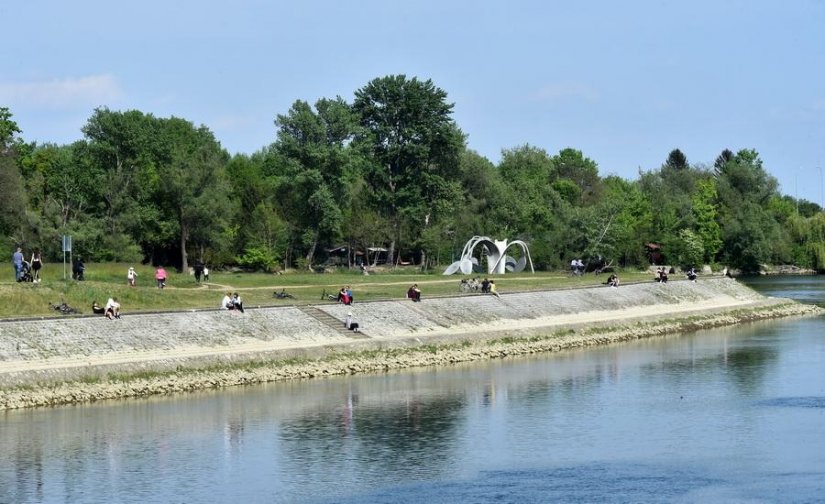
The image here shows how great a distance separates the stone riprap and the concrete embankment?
0.24ft

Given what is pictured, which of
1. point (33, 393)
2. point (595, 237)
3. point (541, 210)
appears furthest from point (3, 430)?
point (541, 210)

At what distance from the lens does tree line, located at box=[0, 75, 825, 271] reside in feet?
338

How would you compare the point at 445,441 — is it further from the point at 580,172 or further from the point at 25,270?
the point at 580,172

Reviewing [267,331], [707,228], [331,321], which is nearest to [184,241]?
[331,321]

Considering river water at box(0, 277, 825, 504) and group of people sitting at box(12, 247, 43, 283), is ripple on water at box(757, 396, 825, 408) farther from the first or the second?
group of people sitting at box(12, 247, 43, 283)

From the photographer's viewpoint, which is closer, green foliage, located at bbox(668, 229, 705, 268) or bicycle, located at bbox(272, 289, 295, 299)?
bicycle, located at bbox(272, 289, 295, 299)

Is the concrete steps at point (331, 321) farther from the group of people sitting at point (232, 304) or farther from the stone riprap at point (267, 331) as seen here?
the group of people sitting at point (232, 304)

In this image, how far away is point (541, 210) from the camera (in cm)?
13662

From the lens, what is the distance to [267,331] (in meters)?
60.8

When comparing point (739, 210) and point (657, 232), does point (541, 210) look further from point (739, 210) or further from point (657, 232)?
point (739, 210)

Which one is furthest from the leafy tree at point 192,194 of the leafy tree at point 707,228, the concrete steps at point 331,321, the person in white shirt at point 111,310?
the leafy tree at point 707,228

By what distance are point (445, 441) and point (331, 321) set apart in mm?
23432

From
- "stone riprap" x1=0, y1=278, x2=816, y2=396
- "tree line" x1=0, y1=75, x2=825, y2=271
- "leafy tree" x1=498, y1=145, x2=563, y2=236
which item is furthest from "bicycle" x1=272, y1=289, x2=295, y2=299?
"leafy tree" x1=498, y1=145, x2=563, y2=236

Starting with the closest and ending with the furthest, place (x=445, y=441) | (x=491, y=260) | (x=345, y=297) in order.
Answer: (x=445, y=441) < (x=345, y=297) < (x=491, y=260)
